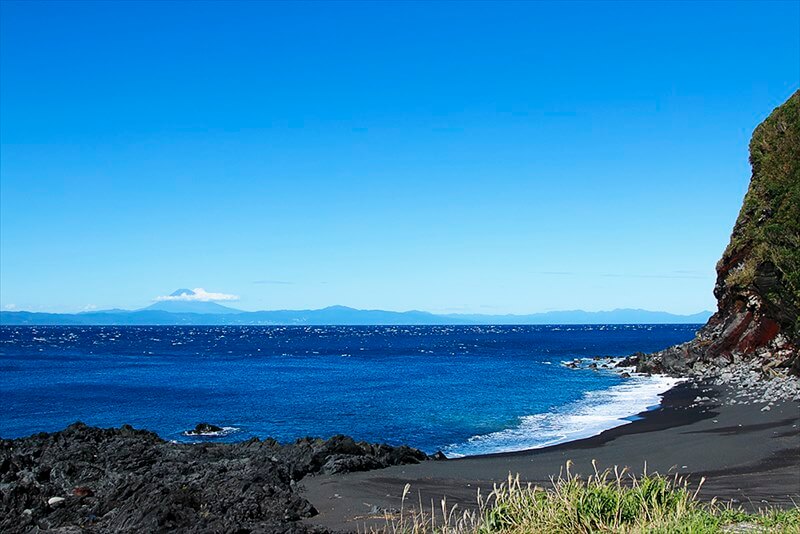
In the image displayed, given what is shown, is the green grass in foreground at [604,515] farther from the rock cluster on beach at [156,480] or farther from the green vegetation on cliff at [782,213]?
the green vegetation on cliff at [782,213]

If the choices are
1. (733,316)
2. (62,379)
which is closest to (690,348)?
(733,316)

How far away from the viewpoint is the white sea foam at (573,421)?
29.8 meters

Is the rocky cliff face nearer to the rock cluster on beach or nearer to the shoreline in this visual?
the shoreline

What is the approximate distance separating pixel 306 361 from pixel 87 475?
79.6 metres

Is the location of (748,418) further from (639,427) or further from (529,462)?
(529,462)

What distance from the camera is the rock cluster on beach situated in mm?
11977

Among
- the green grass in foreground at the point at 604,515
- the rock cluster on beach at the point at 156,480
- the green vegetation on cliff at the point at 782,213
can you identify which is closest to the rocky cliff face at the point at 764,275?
the green vegetation on cliff at the point at 782,213

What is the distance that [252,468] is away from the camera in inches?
640

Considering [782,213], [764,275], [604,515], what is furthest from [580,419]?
[604,515]

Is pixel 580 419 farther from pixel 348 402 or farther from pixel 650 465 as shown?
pixel 348 402

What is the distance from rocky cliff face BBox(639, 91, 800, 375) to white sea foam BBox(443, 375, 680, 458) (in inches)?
236

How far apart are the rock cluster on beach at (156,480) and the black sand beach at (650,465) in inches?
35.0

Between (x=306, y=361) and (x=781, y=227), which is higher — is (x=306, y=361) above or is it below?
below

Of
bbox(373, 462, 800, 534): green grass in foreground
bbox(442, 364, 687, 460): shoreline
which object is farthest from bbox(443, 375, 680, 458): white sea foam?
bbox(373, 462, 800, 534): green grass in foreground
